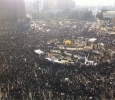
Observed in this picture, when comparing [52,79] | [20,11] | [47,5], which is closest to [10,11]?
[20,11]

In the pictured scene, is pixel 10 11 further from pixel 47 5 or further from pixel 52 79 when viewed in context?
pixel 47 5

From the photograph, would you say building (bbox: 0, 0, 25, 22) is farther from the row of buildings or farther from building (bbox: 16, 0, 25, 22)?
the row of buildings

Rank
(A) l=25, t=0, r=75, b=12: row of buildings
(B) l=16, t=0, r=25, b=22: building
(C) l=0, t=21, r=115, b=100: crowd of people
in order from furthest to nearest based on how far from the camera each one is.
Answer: (A) l=25, t=0, r=75, b=12: row of buildings < (B) l=16, t=0, r=25, b=22: building < (C) l=0, t=21, r=115, b=100: crowd of people

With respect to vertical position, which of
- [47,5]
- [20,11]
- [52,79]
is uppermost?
[52,79]

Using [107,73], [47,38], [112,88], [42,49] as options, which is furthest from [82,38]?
[112,88]

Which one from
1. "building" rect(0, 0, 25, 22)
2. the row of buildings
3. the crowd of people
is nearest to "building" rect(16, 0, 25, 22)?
"building" rect(0, 0, 25, 22)

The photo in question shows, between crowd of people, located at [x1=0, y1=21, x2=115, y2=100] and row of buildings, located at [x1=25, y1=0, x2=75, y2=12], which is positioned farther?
row of buildings, located at [x1=25, y1=0, x2=75, y2=12]

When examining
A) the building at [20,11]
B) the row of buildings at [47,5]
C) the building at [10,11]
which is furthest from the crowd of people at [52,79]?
the row of buildings at [47,5]
